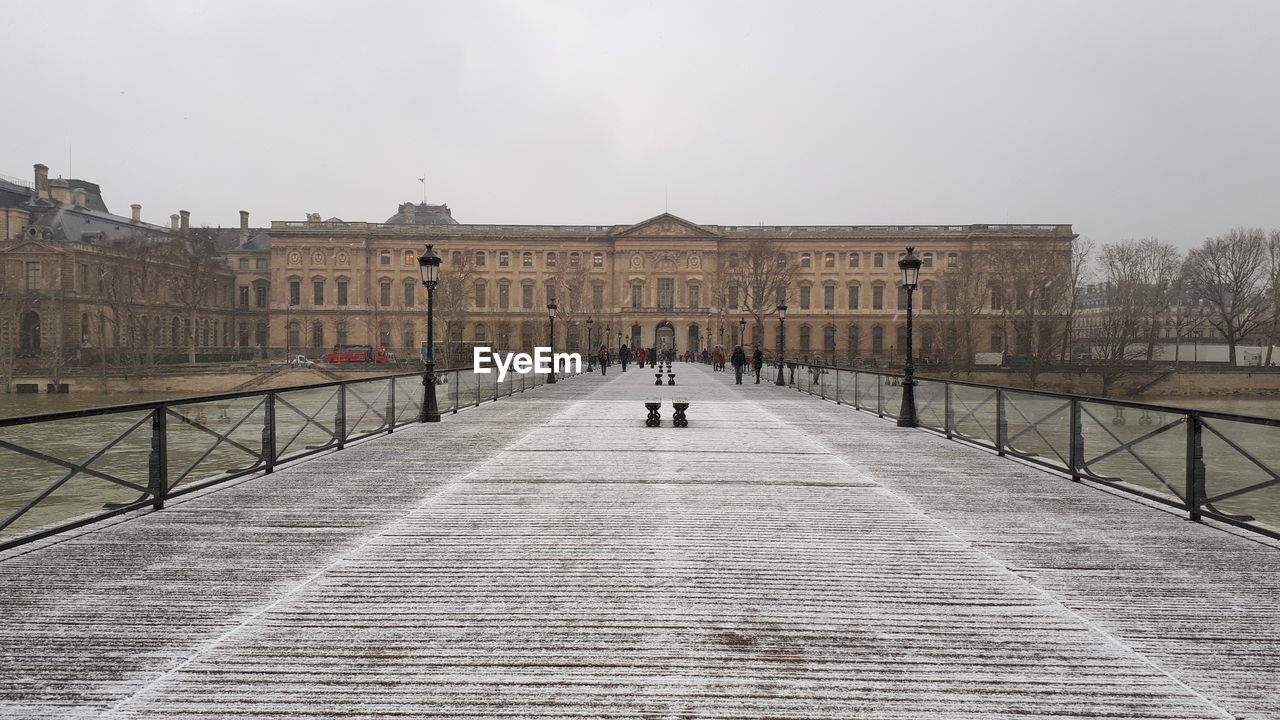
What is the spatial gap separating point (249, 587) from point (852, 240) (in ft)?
284

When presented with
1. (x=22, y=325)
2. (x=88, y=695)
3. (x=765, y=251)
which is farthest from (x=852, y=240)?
(x=88, y=695)

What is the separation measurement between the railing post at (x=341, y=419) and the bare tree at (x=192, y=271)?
52717 mm

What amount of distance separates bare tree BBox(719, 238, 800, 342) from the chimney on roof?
61863 millimetres

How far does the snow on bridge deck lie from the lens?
3.44 m

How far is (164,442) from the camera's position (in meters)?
7.32

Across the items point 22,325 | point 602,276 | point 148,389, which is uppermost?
point 602,276

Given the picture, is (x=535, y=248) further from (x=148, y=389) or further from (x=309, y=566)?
(x=309, y=566)

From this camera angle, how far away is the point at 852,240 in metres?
86.6

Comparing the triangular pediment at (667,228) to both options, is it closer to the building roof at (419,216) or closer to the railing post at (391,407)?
the building roof at (419,216)

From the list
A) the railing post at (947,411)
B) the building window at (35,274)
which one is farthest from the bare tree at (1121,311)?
the building window at (35,274)

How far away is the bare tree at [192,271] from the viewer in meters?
61.3

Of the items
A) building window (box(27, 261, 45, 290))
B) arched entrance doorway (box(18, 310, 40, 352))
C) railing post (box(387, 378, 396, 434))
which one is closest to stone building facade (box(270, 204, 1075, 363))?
arched entrance doorway (box(18, 310, 40, 352))

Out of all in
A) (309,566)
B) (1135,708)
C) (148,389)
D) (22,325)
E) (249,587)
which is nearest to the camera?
(1135,708)

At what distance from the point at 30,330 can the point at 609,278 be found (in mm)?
51471
